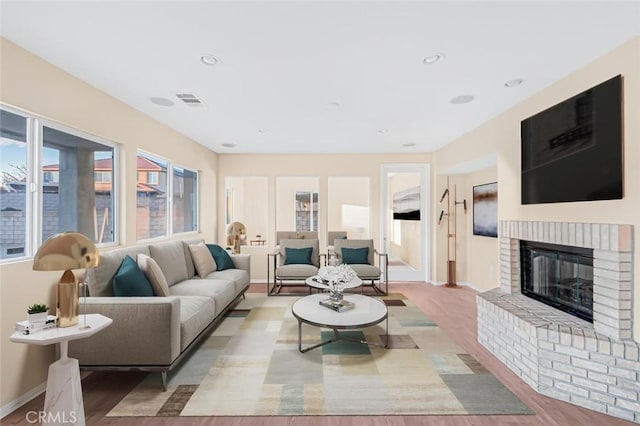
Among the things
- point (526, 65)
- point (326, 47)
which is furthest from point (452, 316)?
point (326, 47)

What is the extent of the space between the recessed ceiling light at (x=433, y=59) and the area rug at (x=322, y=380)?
257cm

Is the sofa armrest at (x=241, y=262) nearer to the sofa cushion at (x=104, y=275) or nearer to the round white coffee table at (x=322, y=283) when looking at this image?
the round white coffee table at (x=322, y=283)

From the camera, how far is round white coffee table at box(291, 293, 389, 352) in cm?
267

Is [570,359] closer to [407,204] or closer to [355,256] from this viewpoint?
[355,256]

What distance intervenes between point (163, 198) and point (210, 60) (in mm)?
2640

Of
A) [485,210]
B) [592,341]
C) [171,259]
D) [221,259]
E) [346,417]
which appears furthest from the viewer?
[485,210]

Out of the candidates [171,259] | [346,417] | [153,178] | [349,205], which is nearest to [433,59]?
[346,417]

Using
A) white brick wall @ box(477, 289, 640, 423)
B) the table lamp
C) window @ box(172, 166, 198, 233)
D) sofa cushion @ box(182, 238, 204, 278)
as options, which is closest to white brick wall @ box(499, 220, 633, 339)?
white brick wall @ box(477, 289, 640, 423)

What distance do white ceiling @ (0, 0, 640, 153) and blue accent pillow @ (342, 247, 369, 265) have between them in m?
2.51

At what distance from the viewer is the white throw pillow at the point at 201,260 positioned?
3.99m

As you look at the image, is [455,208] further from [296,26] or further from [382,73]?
[296,26]

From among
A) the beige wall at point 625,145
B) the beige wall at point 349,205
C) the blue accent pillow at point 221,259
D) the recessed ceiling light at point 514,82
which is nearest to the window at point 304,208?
the beige wall at point 349,205

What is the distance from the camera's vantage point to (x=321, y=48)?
2.12 m

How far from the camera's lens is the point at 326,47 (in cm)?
211
